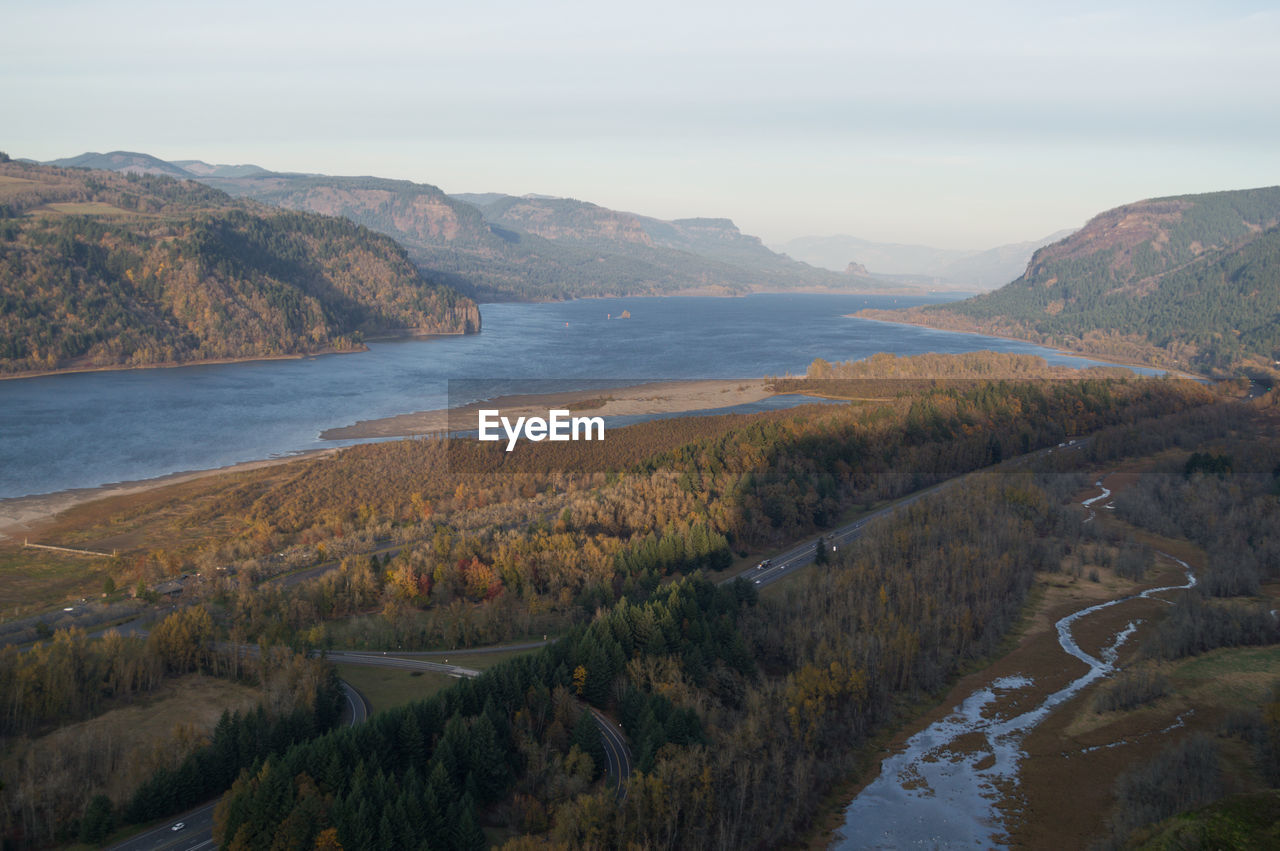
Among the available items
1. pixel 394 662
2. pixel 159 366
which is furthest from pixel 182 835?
pixel 159 366

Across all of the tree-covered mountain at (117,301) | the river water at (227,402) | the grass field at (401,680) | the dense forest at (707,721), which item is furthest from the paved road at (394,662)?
the tree-covered mountain at (117,301)

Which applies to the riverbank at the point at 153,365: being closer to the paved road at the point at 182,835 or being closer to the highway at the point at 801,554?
the highway at the point at 801,554

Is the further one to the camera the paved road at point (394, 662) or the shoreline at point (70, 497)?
the shoreline at point (70, 497)

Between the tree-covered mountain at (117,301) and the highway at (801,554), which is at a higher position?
the tree-covered mountain at (117,301)

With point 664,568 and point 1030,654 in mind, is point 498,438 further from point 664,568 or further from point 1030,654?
point 1030,654

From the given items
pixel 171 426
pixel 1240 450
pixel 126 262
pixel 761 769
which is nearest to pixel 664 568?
pixel 761 769

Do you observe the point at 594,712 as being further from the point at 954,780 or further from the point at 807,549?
the point at 807,549
